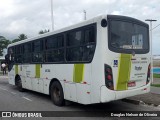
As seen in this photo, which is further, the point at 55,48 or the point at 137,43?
the point at 55,48

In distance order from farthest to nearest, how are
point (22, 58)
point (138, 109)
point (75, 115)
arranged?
point (22, 58) < point (138, 109) < point (75, 115)

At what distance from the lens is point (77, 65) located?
9250 millimetres

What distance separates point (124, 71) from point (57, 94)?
320cm

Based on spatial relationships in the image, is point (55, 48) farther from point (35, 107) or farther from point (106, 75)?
point (106, 75)

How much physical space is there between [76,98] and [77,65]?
1.10 m

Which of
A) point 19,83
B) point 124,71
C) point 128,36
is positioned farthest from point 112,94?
point 19,83

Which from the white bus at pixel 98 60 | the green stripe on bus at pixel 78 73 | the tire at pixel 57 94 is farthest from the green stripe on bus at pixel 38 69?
the green stripe on bus at pixel 78 73

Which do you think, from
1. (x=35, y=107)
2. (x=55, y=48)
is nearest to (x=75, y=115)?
(x=35, y=107)

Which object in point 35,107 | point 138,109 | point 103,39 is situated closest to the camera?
point 103,39

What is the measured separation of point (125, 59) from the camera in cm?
870

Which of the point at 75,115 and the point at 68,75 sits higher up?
the point at 68,75

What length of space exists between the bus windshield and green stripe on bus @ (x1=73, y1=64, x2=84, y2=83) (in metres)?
1.32

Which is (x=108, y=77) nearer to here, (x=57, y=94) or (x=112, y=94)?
(x=112, y=94)

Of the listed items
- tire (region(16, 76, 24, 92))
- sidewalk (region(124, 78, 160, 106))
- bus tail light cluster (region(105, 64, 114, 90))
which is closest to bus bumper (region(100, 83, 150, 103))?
bus tail light cluster (region(105, 64, 114, 90))
